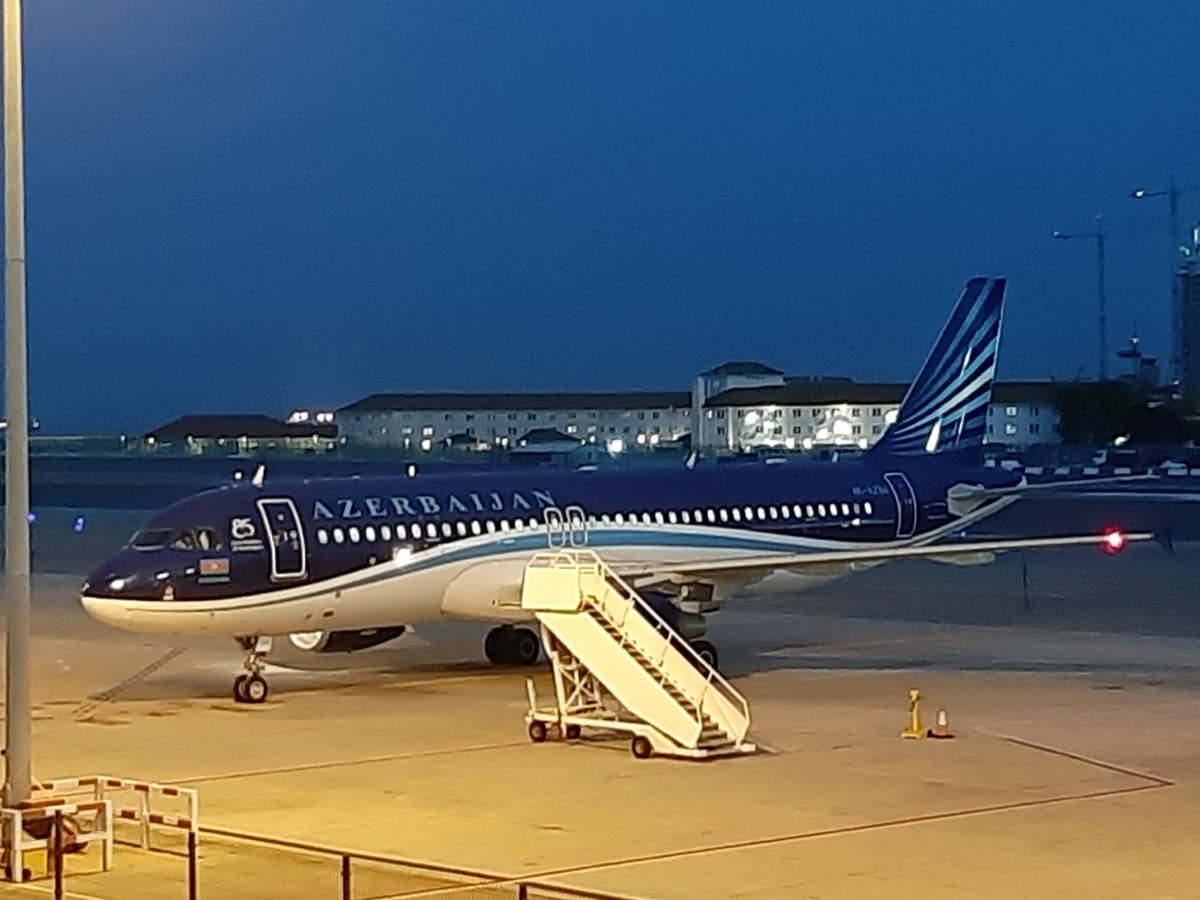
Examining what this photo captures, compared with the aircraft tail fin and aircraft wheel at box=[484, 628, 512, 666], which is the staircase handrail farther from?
the aircraft tail fin

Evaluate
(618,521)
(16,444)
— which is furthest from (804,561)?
(16,444)

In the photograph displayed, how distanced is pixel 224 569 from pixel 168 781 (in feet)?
21.7

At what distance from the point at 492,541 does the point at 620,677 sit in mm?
7503

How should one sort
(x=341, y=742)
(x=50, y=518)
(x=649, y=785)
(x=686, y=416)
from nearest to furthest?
(x=649, y=785), (x=341, y=742), (x=50, y=518), (x=686, y=416)

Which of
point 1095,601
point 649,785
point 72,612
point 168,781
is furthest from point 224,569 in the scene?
point 1095,601

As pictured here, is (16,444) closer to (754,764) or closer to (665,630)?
(754,764)

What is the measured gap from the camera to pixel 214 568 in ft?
103

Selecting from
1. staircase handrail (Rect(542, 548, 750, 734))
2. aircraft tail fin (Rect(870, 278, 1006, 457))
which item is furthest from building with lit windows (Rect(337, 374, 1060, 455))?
staircase handrail (Rect(542, 548, 750, 734))

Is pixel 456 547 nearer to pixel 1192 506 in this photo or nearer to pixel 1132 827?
pixel 1132 827

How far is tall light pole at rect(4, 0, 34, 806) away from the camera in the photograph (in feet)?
64.1

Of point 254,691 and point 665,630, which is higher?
point 665,630

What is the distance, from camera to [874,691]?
1300 inches

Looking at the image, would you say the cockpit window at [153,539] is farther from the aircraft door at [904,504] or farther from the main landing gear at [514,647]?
the aircraft door at [904,504]

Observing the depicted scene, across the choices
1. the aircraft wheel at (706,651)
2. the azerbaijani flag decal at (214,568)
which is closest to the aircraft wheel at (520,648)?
the aircraft wheel at (706,651)
